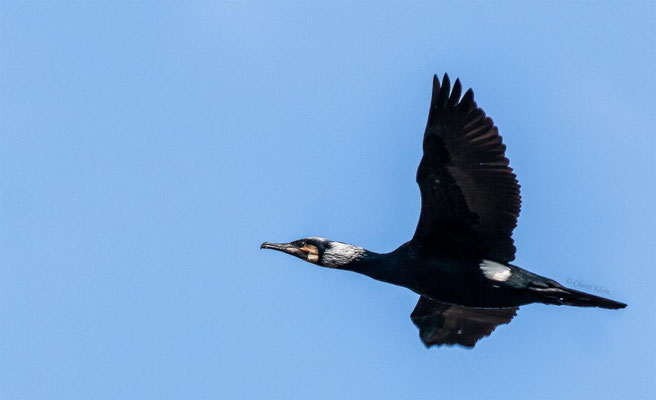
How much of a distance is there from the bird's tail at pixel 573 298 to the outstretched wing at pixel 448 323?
1.46 m

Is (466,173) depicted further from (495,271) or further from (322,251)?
(322,251)

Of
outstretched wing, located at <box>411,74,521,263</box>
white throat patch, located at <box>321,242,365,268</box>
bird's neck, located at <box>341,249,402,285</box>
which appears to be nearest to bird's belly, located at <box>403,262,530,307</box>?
bird's neck, located at <box>341,249,402,285</box>

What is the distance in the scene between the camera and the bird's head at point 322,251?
488 inches

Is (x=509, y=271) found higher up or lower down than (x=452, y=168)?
lower down

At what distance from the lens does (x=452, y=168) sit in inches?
463

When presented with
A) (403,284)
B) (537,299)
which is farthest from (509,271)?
(403,284)

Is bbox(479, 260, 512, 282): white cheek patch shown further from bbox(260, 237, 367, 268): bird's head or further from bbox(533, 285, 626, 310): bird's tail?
bbox(260, 237, 367, 268): bird's head

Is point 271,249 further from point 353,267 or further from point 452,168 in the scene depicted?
point 452,168

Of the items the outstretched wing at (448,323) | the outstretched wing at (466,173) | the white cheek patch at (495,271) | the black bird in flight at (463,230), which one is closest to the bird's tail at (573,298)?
the black bird in flight at (463,230)

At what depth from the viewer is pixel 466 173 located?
1176 centimetres

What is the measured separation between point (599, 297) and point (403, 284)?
6.85 feet

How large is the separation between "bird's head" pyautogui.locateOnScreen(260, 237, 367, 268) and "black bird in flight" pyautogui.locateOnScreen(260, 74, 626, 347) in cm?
2

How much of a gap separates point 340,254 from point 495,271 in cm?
175

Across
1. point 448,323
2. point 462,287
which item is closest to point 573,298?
point 462,287
